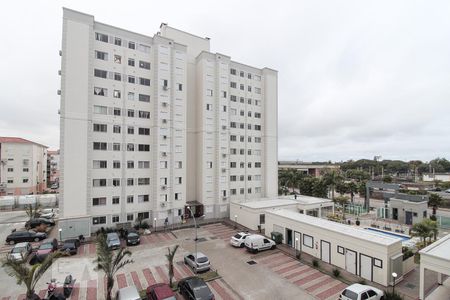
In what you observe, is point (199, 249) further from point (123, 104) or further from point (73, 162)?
point (123, 104)

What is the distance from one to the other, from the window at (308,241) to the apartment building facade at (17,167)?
260ft

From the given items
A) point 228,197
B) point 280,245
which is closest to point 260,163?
point 228,197

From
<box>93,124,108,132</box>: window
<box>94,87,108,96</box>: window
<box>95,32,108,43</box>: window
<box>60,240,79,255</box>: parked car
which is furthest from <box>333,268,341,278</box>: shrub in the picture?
<box>95,32,108,43</box>: window

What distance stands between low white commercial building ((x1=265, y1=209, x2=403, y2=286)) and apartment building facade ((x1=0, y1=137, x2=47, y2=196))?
76.4m

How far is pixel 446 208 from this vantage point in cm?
5562

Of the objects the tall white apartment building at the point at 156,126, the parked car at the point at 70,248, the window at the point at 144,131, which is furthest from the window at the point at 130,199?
the window at the point at 144,131

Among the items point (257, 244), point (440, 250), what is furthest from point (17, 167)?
point (440, 250)

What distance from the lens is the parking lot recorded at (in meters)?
17.7

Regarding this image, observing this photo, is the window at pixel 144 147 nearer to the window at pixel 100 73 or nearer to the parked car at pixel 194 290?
the window at pixel 100 73

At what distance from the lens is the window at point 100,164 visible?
3297cm

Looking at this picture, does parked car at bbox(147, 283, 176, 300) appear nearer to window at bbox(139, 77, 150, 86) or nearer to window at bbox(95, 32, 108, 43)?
window at bbox(139, 77, 150, 86)

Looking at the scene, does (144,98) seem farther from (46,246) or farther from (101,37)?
(46,246)

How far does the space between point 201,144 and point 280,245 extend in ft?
74.1

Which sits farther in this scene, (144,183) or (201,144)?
(201,144)
